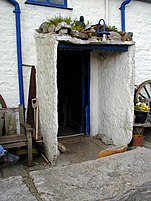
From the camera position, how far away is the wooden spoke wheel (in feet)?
19.6

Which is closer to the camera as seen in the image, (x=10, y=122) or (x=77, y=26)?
(x=77, y=26)

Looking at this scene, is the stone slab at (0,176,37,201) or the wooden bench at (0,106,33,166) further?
the wooden bench at (0,106,33,166)

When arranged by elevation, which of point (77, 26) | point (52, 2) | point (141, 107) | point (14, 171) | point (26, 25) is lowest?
point (14, 171)

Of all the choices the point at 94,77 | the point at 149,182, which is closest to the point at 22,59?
the point at 94,77

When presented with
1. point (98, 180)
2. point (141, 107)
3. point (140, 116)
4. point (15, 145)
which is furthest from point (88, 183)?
point (141, 107)

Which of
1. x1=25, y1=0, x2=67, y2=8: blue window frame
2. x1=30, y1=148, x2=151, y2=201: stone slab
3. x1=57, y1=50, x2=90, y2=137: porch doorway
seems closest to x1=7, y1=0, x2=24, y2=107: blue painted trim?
x1=25, y1=0, x2=67, y2=8: blue window frame

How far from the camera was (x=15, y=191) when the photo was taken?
2736 millimetres

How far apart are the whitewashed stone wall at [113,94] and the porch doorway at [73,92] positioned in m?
0.19

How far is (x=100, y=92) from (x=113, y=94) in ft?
1.87

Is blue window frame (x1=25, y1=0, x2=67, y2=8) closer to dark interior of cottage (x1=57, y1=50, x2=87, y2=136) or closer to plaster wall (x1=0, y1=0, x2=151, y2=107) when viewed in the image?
plaster wall (x1=0, y1=0, x2=151, y2=107)

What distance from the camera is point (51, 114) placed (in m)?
4.24

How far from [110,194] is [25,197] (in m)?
0.95

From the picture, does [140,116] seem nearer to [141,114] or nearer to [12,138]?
[141,114]

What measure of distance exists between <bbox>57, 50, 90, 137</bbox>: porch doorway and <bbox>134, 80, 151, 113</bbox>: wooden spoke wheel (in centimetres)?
125
